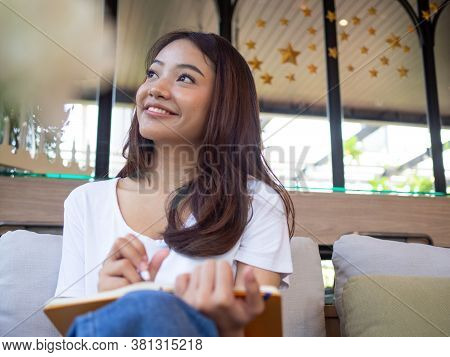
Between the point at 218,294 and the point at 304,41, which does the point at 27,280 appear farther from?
the point at 304,41

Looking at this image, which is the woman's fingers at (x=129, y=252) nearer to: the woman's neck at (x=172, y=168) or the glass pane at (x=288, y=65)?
the woman's neck at (x=172, y=168)

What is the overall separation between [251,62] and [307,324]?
2168mm

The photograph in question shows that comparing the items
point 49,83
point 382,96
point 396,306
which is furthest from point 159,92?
point 382,96

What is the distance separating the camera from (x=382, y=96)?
12.3 ft

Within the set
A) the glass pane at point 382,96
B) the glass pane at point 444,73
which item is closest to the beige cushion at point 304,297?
the glass pane at point 444,73

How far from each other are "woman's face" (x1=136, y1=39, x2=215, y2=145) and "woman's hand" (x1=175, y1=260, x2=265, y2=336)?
408 millimetres

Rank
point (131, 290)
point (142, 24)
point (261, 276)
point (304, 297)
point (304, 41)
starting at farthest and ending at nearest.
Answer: point (304, 41) → point (142, 24) → point (304, 297) → point (261, 276) → point (131, 290)

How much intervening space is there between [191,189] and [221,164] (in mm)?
65

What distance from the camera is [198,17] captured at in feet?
9.00

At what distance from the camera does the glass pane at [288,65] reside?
9.12 feet

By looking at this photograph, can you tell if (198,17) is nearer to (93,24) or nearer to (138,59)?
(138,59)

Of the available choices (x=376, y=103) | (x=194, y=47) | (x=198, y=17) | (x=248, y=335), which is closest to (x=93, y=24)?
(x=198, y=17)

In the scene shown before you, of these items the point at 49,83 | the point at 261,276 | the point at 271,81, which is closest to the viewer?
the point at 261,276

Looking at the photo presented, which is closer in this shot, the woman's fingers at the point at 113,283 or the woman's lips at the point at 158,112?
the woman's fingers at the point at 113,283
